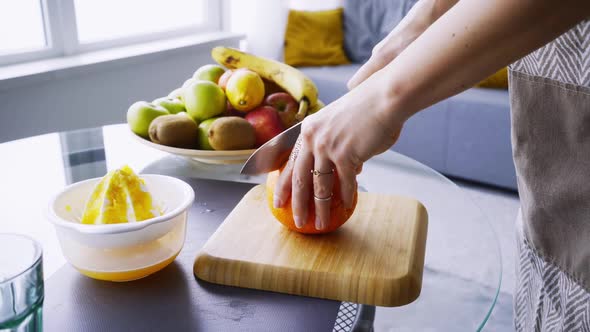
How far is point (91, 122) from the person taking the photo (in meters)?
2.56

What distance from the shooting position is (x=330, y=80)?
10.3 ft

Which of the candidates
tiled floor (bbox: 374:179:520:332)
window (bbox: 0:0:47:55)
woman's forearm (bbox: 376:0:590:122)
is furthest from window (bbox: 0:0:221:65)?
woman's forearm (bbox: 376:0:590:122)

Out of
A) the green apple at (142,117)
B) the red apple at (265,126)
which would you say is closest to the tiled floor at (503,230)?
the red apple at (265,126)

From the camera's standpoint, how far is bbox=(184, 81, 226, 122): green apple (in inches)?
47.6

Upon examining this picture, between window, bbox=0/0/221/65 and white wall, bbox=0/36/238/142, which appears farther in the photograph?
window, bbox=0/0/221/65

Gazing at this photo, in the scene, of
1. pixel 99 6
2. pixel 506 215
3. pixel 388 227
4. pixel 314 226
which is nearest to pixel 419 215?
pixel 388 227

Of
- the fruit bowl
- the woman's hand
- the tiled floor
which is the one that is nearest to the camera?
the woman's hand

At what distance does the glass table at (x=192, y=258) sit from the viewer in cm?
71

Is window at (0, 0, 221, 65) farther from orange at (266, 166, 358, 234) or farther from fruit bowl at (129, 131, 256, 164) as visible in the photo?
orange at (266, 166, 358, 234)

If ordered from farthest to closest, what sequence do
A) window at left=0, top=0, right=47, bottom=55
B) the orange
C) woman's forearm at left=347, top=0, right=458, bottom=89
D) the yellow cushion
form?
1. the yellow cushion
2. window at left=0, top=0, right=47, bottom=55
3. woman's forearm at left=347, top=0, right=458, bottom=89
4. the orange

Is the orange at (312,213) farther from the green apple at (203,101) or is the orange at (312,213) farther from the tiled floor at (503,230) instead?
the tiled floor at (503,230)

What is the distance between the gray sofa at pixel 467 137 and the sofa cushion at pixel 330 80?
18 mm

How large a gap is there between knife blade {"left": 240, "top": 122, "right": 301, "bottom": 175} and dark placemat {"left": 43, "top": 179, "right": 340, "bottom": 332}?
185 mm

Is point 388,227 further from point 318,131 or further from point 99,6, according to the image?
point 99,6
